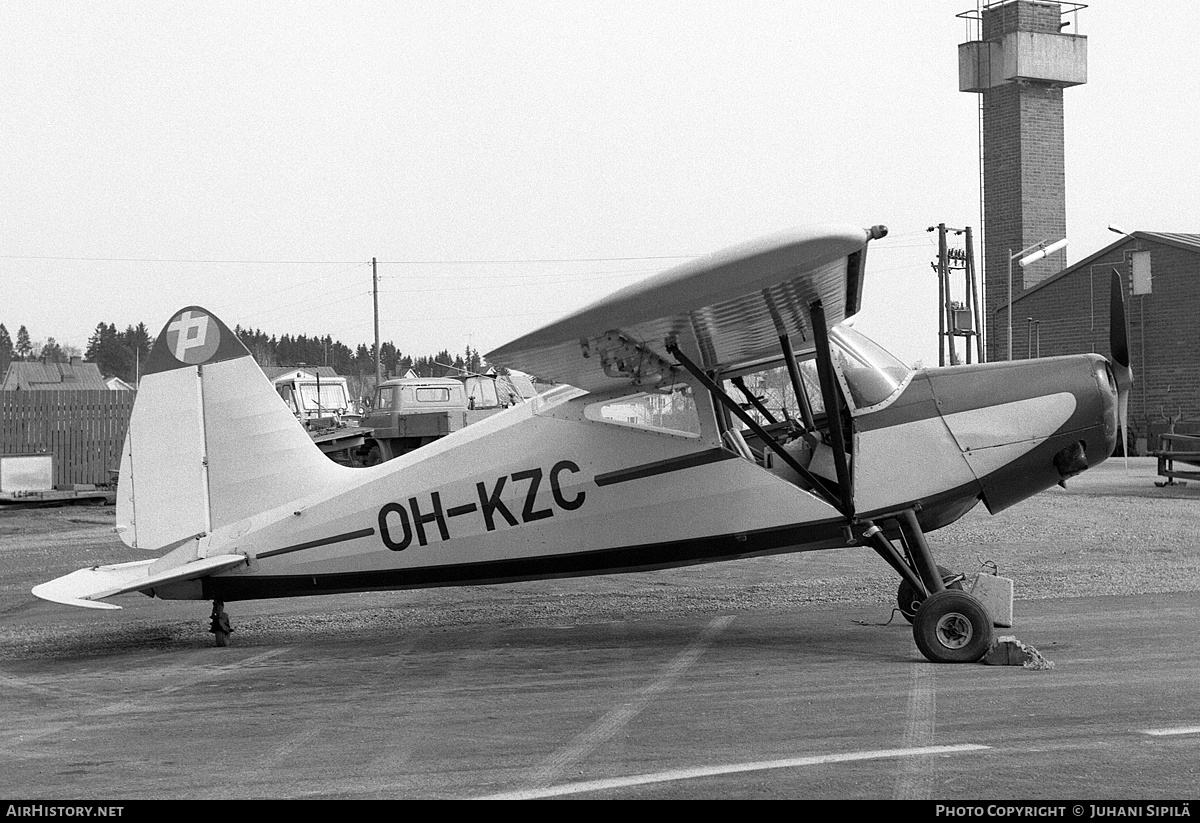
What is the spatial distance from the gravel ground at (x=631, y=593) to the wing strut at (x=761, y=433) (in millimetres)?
2090

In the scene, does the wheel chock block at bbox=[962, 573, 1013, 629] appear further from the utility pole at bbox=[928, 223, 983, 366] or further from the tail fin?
the utility pole at bbox=[928, 223, 983, 366]

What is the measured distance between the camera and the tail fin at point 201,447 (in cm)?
897

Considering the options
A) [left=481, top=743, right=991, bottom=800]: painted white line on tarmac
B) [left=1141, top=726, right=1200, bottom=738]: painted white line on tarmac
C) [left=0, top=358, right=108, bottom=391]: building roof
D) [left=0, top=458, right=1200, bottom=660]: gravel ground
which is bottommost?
[left=0, top=458, right=1200, bottom=660]: gravel ground

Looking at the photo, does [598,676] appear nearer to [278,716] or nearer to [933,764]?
[278,716]

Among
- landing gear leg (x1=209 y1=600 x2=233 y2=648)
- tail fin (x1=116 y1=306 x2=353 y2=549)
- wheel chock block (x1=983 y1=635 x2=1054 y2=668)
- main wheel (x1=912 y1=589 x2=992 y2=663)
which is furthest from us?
landing gear leg (x1=209 y1=600 x2=233 y2=648)

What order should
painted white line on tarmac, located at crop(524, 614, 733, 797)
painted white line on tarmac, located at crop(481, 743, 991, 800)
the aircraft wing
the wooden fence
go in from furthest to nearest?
→ the wooden fence, the aircraft wing, painted white line on tarmac, located at crop(524, 614, 733, 797), painted white line on tarmac, located at crop(481, 743, 991, 800)

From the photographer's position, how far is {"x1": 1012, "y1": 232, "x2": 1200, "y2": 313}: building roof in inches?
1734

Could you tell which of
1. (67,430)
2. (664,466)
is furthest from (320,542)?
(67,430)

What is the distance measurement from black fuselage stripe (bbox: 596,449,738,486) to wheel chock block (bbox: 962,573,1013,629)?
1.84 metres

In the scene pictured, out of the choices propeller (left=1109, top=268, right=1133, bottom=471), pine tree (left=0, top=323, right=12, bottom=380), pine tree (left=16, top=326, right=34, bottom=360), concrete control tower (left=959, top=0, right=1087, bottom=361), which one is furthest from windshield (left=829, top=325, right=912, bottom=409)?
pine tree (left=16, top=326, right=34, bottom=360)

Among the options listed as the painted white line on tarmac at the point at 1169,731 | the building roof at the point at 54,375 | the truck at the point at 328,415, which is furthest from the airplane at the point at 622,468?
the building roof at the point at 54,375

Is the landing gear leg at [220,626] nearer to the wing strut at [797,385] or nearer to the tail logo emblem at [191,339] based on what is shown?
the tail logo emblem at [191,339]

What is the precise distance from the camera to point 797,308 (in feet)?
25.5
